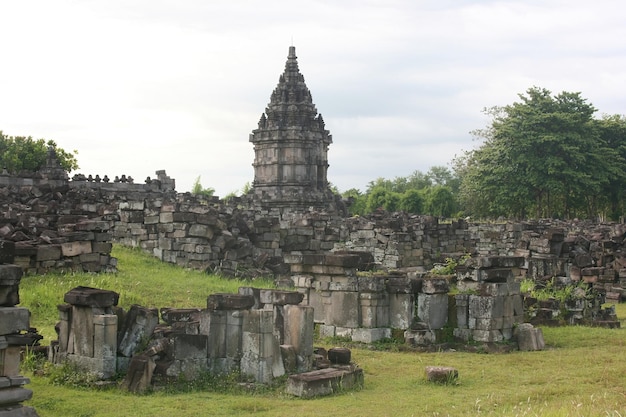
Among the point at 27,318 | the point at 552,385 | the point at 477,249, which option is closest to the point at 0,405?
the point at 27,318

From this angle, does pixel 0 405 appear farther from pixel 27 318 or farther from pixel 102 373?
pixel 102 373

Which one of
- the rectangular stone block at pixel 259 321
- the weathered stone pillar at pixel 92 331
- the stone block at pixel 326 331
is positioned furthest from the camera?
the stone block at pixel 326 331

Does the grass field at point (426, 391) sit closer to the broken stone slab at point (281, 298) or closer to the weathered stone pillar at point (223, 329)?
the weathered stone pillar at point (223, 329)

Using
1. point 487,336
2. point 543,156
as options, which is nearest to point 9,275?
point 487,336

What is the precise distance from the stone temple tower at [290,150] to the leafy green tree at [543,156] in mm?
13827

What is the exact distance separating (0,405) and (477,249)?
26.6 m

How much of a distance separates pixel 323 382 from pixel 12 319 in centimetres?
391

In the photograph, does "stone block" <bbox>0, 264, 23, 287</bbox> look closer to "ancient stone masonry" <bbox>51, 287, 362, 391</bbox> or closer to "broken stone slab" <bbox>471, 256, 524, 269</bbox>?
"ancient stone masonry" <bbox>51, 287, 362, 391</bbox>

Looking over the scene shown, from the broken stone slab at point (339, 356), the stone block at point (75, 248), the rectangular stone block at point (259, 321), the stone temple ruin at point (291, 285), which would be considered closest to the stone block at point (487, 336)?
the stone temple ruin at point (291, 285)

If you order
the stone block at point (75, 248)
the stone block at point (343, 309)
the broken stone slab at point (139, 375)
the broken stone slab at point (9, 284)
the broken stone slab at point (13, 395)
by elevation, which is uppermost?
the stone block at point (75, 248)

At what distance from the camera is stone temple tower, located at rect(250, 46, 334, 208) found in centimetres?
4581

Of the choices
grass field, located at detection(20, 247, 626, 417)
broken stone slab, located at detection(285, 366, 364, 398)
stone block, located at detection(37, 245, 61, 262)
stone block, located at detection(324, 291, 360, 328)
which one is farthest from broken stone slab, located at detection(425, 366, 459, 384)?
stone block, located at detection(37, 245, 61, 262)

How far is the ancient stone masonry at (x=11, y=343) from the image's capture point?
23.9ft

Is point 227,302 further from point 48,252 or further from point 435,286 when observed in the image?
point 48,252
